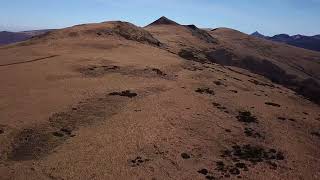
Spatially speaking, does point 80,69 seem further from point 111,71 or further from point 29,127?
point 29,127

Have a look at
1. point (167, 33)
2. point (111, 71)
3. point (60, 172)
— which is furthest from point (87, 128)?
point (167, 33)

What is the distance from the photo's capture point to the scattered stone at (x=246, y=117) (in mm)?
35844

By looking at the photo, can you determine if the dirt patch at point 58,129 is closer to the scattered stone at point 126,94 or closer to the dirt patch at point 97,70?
the scattered stone at point 126,94

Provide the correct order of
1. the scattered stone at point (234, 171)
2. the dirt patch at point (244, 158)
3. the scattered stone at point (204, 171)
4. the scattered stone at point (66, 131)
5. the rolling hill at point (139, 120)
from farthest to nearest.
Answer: the scattered stone at point (66, 131) < the dirt patch at point (244, 158) < the scattered stone at point (234, 171) < the rolling hill at point (139, 120) < the scattered stone at point (204, 171)

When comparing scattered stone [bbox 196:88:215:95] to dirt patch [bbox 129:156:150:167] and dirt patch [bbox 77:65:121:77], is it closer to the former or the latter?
dirt patch [bbox 77:65:121:77]

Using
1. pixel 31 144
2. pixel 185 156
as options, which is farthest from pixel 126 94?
pixel 185 156

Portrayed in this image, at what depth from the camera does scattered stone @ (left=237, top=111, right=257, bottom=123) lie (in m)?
35.8

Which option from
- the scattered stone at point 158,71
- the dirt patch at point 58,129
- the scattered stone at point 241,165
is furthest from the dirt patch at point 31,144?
the scattered stone at point 158,71

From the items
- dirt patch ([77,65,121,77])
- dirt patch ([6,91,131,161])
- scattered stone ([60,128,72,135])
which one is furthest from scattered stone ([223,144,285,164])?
dirt patch ([77,65,121,77])

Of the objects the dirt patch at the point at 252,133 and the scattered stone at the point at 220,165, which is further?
the dirt patch at the point at 252,133

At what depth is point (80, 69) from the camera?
4559cm

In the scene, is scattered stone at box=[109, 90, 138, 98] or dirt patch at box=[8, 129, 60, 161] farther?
scattered stone at box=[109, 90, 138, 98]

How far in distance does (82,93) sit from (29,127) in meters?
8.47

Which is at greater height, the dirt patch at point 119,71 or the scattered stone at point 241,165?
the dirt patch at point 119,71
